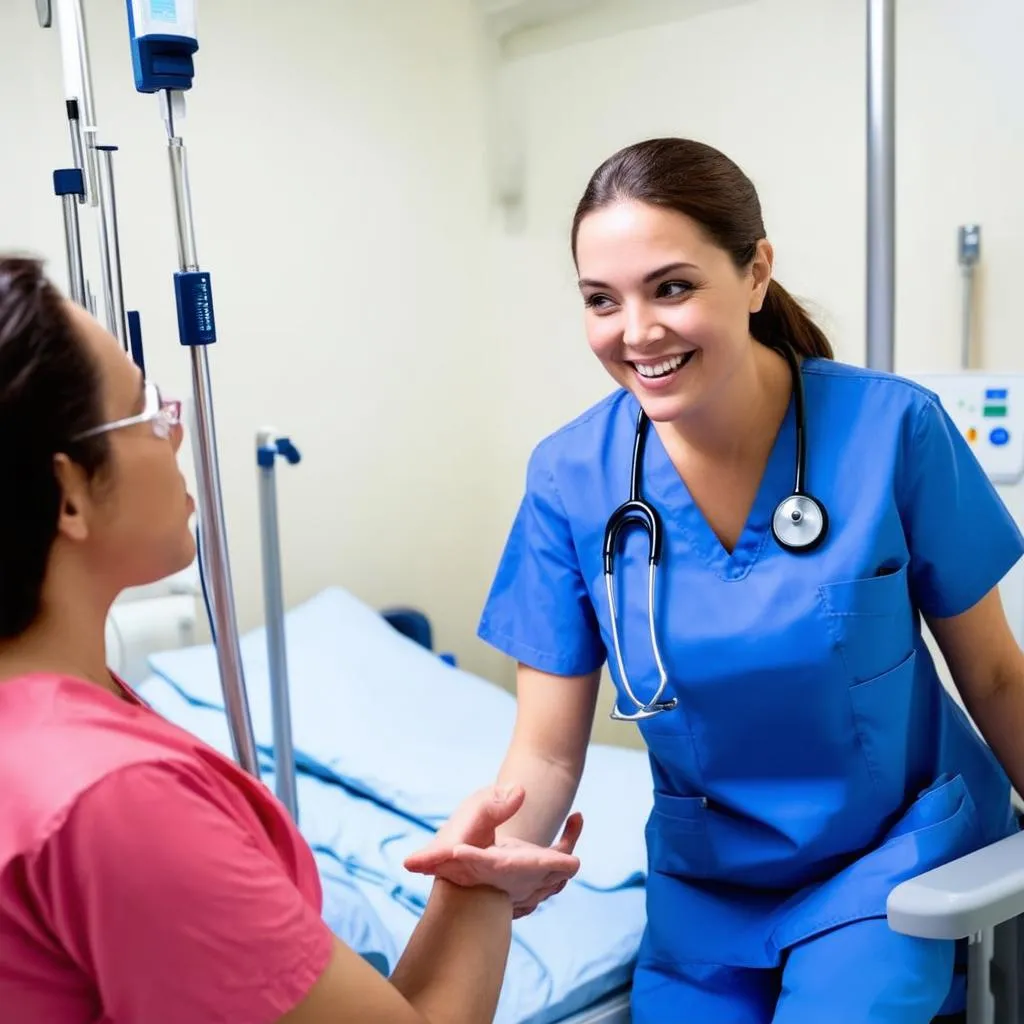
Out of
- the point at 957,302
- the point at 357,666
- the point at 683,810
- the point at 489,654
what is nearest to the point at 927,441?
the point at 683,810

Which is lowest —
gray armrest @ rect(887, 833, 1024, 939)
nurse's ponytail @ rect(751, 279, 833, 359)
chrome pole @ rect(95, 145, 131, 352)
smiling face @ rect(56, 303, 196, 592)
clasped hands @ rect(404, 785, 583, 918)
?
gray armrest @ rect(887, 833, 1024, 939)

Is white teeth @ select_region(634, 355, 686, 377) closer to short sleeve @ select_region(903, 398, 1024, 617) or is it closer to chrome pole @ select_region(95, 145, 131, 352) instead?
short sleeve @ select_region(903, 398, 1024, 617)

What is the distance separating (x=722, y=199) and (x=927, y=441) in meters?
0.33

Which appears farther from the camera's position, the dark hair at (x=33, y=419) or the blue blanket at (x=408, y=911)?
the blue blanket at (x=408, y=911)

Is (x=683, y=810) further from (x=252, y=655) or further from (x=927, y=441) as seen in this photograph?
(x=252, y=655)

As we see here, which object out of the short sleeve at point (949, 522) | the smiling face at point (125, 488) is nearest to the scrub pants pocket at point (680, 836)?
the short sleeve at point (949, 522)

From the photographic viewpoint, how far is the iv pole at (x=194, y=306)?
1148mm

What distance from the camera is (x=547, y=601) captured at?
4.54 ft

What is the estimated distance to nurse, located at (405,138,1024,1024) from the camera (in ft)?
4.00

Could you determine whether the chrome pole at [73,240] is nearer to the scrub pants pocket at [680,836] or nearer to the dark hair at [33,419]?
the dark hair at [33,419]

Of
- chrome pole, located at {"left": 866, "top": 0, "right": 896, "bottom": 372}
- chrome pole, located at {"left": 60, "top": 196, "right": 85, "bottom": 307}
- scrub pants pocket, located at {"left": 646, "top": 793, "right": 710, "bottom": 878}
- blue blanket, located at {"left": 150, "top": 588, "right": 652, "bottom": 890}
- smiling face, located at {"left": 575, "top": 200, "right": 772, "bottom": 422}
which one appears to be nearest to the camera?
smiling face, located at {"left": 575, "top": 200, "right": 772, "bottom": 422}

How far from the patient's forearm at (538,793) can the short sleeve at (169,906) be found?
580 millimetres

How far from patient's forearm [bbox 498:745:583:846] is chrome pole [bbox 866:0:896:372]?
34.5 inches

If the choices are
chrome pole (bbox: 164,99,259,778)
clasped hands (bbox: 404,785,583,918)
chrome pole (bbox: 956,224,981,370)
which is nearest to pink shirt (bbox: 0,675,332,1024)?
clasped hands (bbox: 404,785,583,918)
